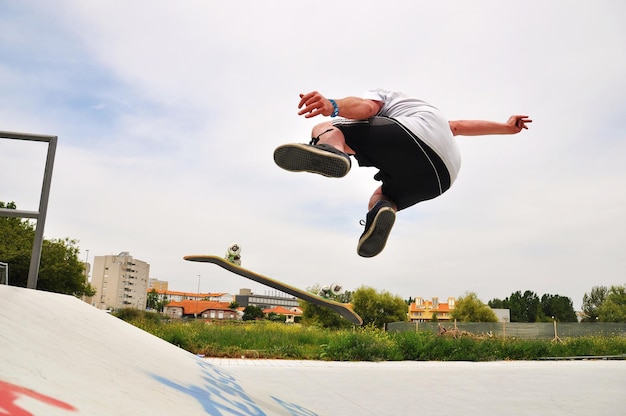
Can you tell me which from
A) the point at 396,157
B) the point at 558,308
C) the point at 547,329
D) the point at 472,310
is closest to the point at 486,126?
the point at 396,157

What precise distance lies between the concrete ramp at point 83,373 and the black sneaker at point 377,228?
1.03 m

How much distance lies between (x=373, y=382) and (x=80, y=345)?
580 cm

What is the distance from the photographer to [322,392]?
19.4ft

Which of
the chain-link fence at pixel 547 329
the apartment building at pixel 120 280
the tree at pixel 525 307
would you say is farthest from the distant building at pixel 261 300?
the chain-link fence at pixel 547 329

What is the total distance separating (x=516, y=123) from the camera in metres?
2.91

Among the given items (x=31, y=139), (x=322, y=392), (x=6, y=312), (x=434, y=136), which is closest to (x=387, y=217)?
(x=434, y=136)

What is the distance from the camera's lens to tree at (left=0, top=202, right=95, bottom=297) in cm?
2019

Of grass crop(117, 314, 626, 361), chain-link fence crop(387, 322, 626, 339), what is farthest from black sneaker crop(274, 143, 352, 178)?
chain-link fence crop(387, 322, 626, 339)

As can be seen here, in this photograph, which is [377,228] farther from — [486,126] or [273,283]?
[273,283]

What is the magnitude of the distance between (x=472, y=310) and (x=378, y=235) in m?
31.6

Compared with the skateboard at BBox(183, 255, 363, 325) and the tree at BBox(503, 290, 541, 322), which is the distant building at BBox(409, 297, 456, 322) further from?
the skateboard at BBox(183, 255, 363, 325)

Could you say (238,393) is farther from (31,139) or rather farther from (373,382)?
(373,382)

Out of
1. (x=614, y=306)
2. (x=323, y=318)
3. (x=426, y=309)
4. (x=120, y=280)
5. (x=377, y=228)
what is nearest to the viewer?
(x=377, y=228)

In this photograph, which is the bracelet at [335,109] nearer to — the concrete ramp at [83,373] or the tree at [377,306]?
the concrete ramp at [83,373]
